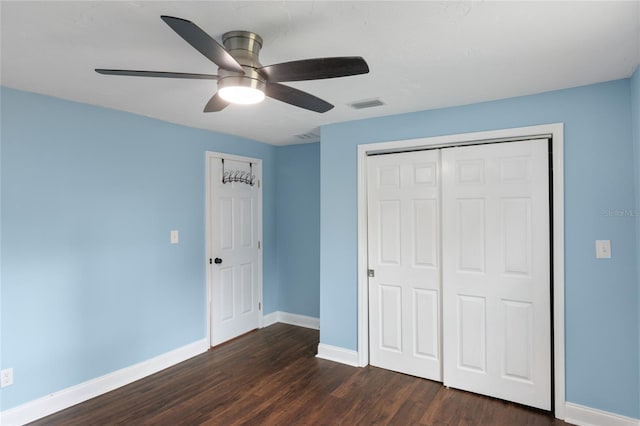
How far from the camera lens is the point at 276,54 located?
1.98m

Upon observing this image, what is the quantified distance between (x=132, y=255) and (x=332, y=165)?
2036mm

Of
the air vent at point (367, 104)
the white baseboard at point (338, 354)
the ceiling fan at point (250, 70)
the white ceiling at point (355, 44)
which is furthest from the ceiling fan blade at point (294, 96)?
the white baseboard at point (338, 354)

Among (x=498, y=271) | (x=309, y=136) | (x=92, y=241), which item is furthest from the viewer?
(x=309, y=136)

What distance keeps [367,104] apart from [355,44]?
1.09 metres

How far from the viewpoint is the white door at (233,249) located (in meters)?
3.98

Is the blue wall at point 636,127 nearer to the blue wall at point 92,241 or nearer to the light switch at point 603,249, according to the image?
the light switch at point 603,249

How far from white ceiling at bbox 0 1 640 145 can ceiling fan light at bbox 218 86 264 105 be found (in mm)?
285

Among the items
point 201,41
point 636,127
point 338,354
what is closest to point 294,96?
point 201,41

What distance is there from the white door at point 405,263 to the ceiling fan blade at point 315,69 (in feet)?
5.79

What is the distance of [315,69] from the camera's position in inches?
62.6

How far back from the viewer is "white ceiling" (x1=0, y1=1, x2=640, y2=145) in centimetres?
156

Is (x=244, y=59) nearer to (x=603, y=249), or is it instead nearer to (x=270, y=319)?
(x=603, y=249)

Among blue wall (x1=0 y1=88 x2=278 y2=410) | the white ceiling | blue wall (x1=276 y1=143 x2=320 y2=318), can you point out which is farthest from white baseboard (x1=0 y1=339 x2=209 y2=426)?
the white ceiling

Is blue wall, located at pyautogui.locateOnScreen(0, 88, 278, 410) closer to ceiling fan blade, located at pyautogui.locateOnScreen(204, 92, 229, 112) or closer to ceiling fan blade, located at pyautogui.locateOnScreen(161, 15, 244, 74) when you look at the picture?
ceiling fan blade, located at pyautogui.locateOnScreen(204, 92, 229, 112)
